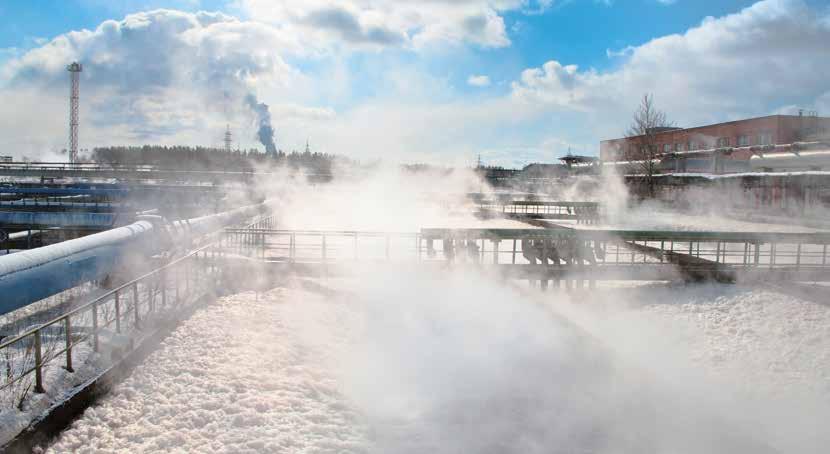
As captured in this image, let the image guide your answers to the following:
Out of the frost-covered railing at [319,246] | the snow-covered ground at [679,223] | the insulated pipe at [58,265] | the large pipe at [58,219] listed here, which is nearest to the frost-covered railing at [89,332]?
the insulated pipe at [58,265]

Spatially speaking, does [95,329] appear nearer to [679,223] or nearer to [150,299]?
[150,299]

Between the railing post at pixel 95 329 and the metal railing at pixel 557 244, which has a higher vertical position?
the metal railing at pixel 557 244

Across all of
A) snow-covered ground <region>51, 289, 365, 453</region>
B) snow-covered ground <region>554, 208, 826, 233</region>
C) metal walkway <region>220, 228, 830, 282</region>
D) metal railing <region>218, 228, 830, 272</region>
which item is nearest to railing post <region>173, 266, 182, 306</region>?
snow-covered ground <region>51, 289, 365, 453</region>

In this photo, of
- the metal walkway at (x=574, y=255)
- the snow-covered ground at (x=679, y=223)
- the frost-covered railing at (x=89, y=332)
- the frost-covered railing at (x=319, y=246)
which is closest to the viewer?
the frost-covered railing at (x=89, y=332)

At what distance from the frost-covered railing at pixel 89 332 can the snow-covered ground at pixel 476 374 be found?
25.0 inches

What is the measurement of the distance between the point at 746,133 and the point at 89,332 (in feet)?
162

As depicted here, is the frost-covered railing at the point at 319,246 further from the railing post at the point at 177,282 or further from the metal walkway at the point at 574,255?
the railing post at the point at 177,282

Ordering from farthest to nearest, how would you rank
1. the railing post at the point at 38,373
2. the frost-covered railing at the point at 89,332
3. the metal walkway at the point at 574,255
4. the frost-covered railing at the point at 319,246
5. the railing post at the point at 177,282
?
the frost-covered railing at the point at 319,246, the metal walkway at the point at 574,255, the railing post at the point at 177,282, the frost-covered railing at the point at 89,332, the railing post at the point at 38,373

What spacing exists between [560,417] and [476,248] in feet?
24.8

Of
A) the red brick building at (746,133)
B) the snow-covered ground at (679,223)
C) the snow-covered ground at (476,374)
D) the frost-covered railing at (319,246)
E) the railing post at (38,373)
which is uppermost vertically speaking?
the red brick building at (746,133)

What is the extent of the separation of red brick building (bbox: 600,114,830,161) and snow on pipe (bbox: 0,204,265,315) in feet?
137

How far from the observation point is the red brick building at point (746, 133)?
4197 centimetres

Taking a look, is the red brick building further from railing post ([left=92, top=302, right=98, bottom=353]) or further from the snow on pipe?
railing post ([left=92, top=302, right=98, bottom=353])

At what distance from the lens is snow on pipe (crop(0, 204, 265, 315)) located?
7.85m
